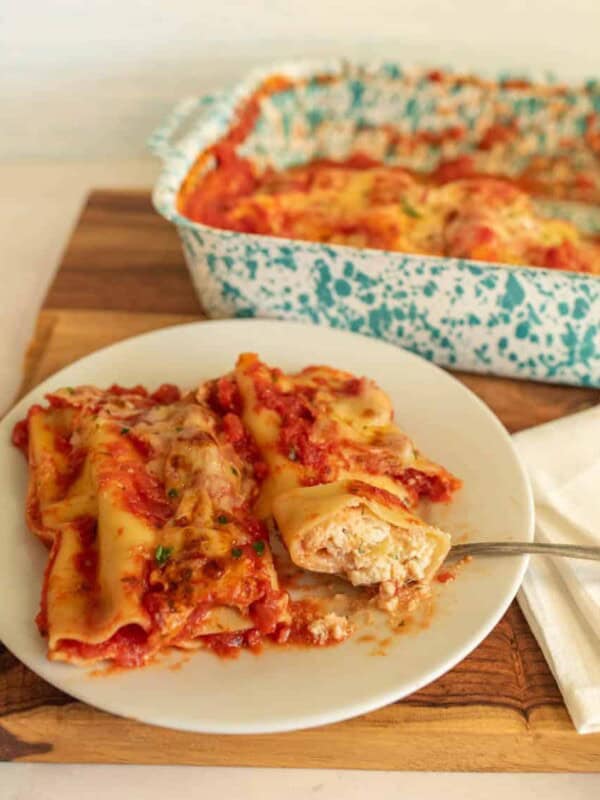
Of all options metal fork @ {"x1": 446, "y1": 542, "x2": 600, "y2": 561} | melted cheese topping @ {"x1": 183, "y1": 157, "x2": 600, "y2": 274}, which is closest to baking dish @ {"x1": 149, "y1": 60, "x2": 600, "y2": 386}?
melted cheese topping @ {"x1": 183, "y1": 157, "x2": 600, "y2": 274}

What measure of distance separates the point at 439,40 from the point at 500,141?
42 centimetres

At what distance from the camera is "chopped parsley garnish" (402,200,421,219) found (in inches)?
93.7

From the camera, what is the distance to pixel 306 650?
1414mm

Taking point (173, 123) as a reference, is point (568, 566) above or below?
below

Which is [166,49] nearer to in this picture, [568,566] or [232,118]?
[232,118]

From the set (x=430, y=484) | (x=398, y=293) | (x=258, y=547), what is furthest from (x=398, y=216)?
(x=258, y=547)

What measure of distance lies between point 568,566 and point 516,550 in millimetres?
136

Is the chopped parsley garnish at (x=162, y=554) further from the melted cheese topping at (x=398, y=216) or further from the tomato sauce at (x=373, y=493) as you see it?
the melted cheese topping at (x=398, y=216)

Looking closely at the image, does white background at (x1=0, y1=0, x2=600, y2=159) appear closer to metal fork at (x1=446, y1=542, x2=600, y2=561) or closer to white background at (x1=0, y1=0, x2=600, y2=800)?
white background at (x1=0, y1=0, x2=600, y2=800)

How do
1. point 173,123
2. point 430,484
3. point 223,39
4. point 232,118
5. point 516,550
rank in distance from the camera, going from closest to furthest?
point 516,550 < point 430,484 < point 173,123 < point 232,118 < point 223,39

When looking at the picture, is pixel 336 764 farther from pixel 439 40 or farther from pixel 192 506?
pixel 439 40

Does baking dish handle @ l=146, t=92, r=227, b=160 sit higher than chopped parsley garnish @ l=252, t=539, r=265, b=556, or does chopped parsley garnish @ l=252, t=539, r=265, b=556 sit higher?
baking dish handle @ l=146, t=92, r=227, b=160

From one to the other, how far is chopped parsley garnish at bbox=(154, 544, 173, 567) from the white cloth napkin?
66cm

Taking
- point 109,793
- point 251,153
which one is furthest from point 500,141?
point 109,793
